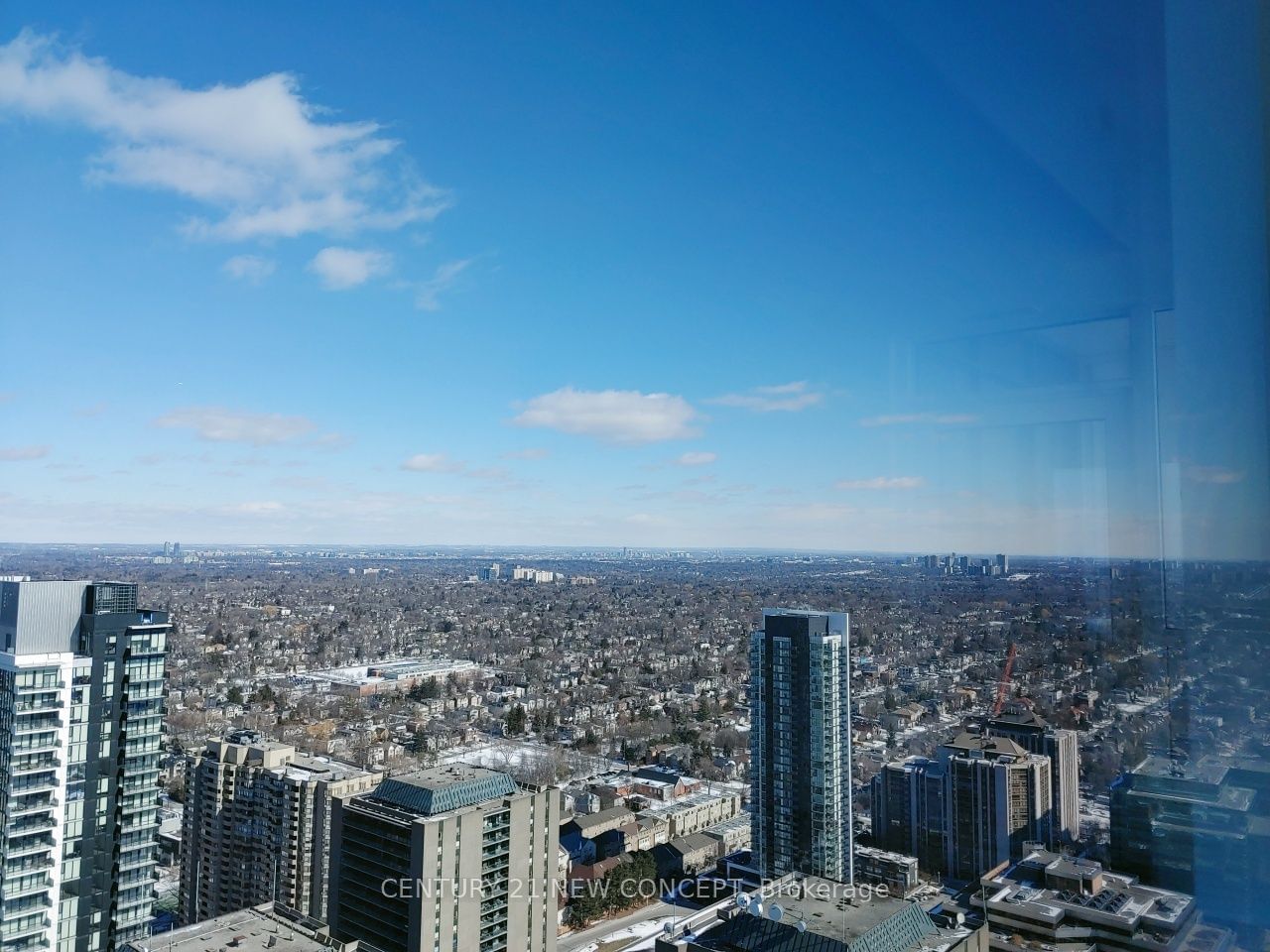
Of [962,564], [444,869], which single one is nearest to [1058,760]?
[962,564]

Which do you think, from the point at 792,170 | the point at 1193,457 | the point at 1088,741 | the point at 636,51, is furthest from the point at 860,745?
the point at 1193,457

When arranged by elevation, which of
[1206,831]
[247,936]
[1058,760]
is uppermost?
[1206,831]

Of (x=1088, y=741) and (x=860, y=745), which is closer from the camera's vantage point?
(x=1088, y=741)

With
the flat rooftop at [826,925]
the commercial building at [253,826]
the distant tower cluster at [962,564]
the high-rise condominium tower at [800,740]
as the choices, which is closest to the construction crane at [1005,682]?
the distant tower cluster at [962,564]

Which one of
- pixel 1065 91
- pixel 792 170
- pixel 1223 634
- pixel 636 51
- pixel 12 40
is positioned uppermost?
pixel 636 51

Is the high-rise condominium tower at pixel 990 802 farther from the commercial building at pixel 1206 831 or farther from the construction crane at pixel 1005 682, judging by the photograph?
the commercial building at pixel 1206 831

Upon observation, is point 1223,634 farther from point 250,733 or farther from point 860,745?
point 250,733

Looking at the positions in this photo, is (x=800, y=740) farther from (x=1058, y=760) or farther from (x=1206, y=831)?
(x=1206, y=831)
